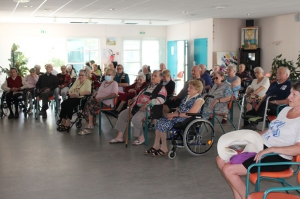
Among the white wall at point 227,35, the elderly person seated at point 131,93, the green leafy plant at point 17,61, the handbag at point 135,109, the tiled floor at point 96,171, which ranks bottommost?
the tiled floor at point 96,171

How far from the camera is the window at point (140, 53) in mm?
17594

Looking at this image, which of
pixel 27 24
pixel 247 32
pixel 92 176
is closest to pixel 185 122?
A: pixel 92 176

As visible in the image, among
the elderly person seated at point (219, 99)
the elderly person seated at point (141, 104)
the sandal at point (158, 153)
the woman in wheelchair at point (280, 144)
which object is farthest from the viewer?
the elderly person seated at point (219, 99)

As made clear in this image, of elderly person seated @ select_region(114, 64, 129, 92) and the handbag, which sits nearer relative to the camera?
the handbag

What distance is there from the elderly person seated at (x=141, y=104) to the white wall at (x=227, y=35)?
26.2ft

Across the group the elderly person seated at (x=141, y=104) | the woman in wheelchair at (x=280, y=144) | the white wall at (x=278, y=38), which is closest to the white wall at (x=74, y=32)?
the white wall at (x=278, y=38)

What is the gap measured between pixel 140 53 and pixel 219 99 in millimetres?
11854

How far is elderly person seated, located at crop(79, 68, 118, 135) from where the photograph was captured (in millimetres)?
7023

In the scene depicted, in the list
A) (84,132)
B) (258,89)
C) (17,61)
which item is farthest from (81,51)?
(258,89)

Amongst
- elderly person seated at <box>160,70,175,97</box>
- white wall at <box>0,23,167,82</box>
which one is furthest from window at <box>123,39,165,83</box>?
elderly person seated at <box>160,70,175,97</box>

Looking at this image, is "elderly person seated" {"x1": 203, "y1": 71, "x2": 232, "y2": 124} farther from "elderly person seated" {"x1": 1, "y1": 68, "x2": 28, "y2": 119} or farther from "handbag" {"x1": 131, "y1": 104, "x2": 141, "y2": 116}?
"elderly person seated" {"x1": 1, "y1": 68, "x2": 28, "y2": 119}

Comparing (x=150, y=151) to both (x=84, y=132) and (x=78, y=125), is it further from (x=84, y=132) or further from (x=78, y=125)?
(x=78, y=125)

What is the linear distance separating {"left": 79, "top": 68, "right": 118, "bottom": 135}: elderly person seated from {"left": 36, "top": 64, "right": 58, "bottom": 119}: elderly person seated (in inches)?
76.9

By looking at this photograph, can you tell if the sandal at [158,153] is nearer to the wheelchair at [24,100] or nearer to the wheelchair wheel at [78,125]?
the wheelchair wheel at [78,125]
